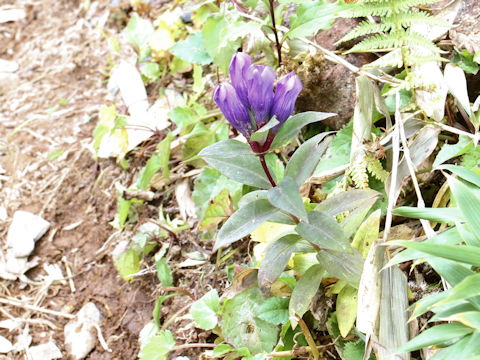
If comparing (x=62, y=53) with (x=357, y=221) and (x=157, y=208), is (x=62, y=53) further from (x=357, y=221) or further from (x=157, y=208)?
(x=357, y=221)

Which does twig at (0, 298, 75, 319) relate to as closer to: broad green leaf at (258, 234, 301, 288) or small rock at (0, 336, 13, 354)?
small rock at (0, 336, 13, 354)

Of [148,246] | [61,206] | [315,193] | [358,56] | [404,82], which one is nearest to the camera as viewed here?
[404,82]

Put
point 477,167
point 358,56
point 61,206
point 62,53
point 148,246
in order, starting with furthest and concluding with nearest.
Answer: point 62,53 → point 61,206 → point 148,246 → point 358,56 → point 477,167

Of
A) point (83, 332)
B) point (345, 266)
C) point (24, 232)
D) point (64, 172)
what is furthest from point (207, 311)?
point (64, 172)

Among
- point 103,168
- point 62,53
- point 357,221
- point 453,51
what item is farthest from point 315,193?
point 62,53

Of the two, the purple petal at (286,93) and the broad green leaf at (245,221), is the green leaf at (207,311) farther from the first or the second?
the purple petal at (286,93)

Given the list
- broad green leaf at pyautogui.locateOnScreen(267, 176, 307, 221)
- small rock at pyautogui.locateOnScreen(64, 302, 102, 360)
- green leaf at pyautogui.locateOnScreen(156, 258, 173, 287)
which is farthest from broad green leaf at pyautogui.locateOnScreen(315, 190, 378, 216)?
small rock at pyautogui.locateOnScreen(64, 302, 102, 360)

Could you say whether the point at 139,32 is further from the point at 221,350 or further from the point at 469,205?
the point at 469,205
